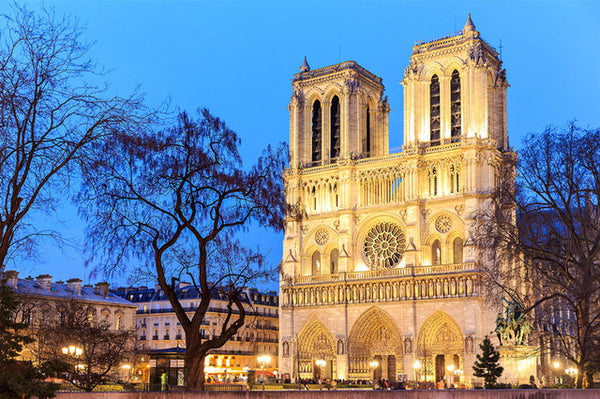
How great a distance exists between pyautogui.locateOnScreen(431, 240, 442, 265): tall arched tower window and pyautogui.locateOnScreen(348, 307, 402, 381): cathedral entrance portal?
18.0 ft

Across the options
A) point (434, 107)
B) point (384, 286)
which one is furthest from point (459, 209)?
point (434, 107)

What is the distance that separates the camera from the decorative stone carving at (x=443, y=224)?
58.3 meters

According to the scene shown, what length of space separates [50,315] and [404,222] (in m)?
26.6

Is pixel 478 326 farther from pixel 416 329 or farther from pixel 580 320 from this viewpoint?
pixel 580 320

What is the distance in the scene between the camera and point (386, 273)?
59.3 metres

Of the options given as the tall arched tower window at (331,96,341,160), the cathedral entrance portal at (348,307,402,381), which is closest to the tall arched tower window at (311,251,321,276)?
the cathedral entrance portal at (348,307,402,381)

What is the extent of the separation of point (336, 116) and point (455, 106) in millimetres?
10689

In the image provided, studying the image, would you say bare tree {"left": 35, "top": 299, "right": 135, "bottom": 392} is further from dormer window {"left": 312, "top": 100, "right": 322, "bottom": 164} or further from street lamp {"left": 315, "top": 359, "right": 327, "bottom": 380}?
dormer window {"left": 312, "top": 100, "right": 322, "bottom": 164}

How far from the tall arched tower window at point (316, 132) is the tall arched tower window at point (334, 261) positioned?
8.08 m

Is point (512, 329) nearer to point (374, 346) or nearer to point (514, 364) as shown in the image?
point (514, 364)

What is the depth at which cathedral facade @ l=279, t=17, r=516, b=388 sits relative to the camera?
186 ft

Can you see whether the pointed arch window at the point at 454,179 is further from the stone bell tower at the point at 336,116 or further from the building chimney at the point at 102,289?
the building chimney at the point at 102,289

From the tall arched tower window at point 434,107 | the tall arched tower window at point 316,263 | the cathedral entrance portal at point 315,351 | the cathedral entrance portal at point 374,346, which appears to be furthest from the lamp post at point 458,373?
the tall arched tower window at point 434,107

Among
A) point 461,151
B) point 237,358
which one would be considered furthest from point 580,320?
point 237,358
